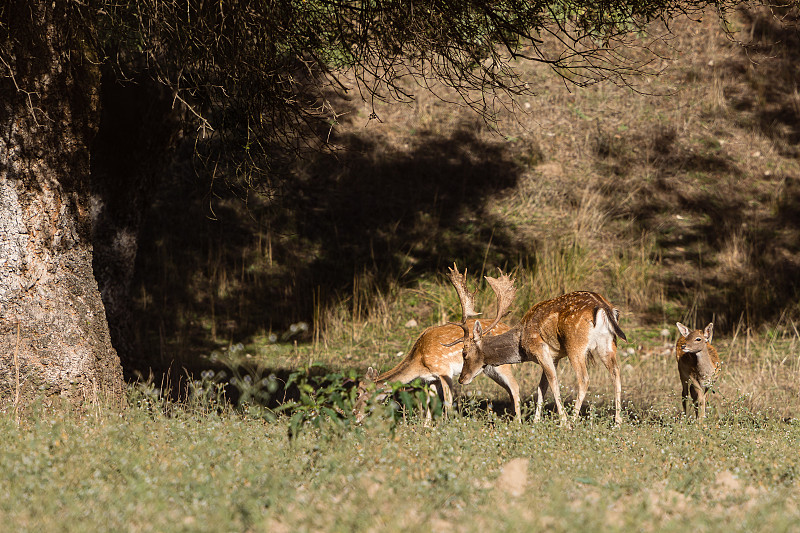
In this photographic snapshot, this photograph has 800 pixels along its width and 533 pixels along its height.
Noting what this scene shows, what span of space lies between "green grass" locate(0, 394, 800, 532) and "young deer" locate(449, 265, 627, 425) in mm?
786

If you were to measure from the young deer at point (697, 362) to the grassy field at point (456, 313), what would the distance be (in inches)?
8.6

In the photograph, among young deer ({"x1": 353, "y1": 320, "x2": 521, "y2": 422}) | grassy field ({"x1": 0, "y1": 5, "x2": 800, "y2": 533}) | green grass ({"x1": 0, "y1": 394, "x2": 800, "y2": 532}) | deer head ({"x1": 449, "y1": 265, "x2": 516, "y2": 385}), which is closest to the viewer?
green grass ({"x1": 0, "y1": 394, "x2": 800, "y2": 532})

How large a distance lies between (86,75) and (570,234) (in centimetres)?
915

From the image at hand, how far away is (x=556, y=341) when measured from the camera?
748 cm

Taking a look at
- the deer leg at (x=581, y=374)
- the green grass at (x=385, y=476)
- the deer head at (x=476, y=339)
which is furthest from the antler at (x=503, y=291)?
the green grass at (x=385, y=476)

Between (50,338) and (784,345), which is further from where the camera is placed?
(784,345)

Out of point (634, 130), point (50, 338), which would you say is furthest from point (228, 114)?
point (634, 130)

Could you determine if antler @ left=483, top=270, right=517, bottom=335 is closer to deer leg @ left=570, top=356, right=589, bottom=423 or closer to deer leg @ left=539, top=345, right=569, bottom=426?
deer leg @ left=539, top=345, right=569, bottom=426

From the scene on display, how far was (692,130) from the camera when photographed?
17.3 meters

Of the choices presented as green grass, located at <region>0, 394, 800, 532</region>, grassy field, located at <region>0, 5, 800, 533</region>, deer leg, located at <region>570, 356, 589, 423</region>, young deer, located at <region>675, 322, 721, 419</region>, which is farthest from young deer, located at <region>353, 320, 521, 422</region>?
young deer, located at <region>675, 322, 721, 419</region>

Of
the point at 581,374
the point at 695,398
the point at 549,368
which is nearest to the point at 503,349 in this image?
the point at 549,368

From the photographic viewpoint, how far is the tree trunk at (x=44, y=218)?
6434 millimetres

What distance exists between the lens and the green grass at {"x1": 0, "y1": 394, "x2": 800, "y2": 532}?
4.01 m

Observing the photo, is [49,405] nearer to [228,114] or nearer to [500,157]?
[228,114]
